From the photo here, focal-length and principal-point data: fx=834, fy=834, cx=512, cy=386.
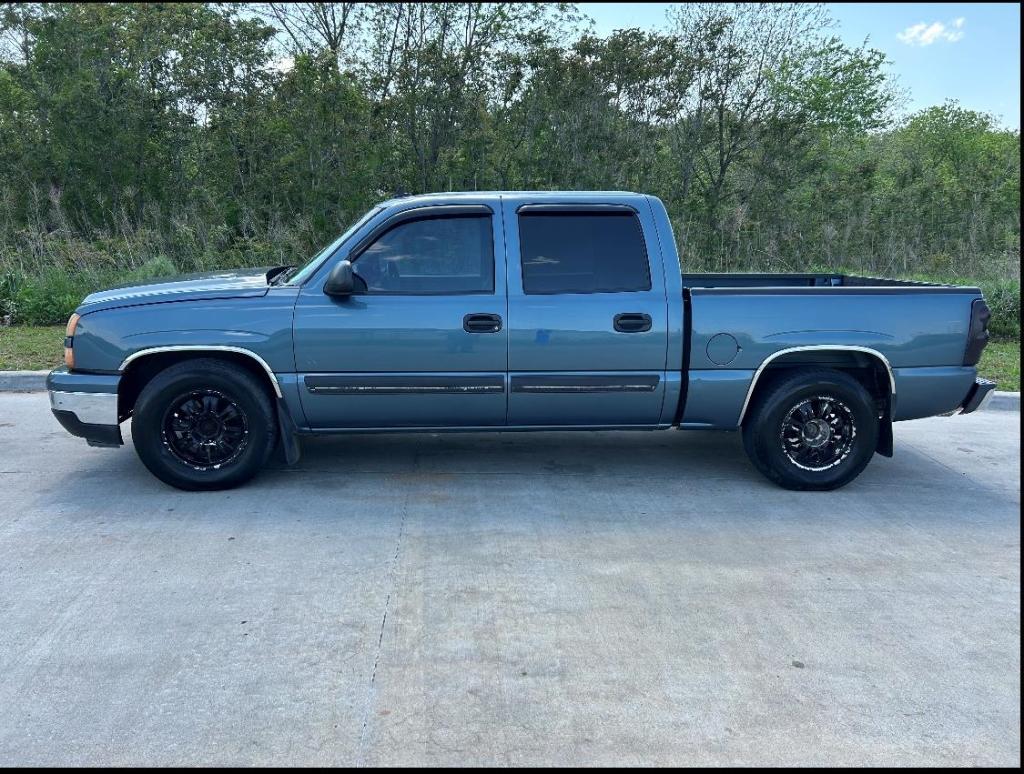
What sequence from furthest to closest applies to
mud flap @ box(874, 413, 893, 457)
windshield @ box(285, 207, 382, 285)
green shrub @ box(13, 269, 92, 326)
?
green shrub @ box(13, 269, 92, 326)
mud flap @ box(874, 413, 893, 457)
windshield @ box(285, 207, 382, 285)

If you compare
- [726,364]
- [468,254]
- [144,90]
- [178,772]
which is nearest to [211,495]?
[468,254]

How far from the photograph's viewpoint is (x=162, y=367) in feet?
17.9

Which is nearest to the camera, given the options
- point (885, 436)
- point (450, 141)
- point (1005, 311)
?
point (885, 436)

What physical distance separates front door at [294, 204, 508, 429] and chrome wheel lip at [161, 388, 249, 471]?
0.48 meters

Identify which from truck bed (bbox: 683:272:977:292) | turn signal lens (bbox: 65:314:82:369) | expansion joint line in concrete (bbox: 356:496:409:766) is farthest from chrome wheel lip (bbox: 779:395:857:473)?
turn signal lens (bbox: 65:314:82:369)

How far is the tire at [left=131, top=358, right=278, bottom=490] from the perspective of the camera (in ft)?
17.3

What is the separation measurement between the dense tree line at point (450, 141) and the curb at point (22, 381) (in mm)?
4939

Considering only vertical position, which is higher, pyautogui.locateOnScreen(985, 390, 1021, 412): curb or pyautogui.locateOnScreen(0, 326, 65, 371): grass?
pyautogui.locateOnScreen(0, 326, 65, 371): grass

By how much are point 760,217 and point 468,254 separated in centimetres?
1017

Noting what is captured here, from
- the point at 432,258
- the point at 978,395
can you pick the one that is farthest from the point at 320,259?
the point at 978,395

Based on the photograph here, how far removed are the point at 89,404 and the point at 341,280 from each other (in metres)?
1.80

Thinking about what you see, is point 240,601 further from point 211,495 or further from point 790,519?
point 790,519

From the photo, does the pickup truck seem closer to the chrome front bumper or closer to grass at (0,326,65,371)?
the chrome front bumper

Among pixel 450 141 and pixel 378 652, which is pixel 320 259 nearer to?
pixel 378 652
